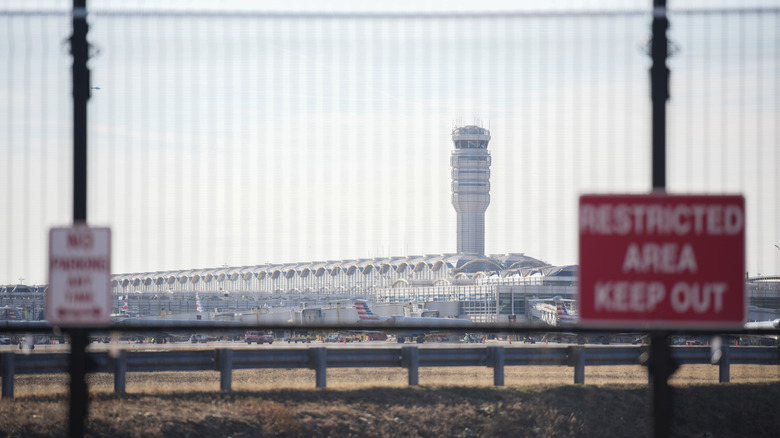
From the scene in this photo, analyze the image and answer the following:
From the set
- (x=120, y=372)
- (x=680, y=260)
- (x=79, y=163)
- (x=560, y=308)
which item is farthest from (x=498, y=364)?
(x=560, y=308)

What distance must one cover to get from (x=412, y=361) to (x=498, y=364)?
154 cm

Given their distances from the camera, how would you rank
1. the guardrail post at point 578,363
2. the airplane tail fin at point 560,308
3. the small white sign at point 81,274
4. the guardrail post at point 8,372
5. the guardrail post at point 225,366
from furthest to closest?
the airplane tail fin at point 560,308 < the guardrail post at point 578,363 < the guardrail post at point 225,366 < the guardrail post at point 8,372 < the small white sign at point 81,274

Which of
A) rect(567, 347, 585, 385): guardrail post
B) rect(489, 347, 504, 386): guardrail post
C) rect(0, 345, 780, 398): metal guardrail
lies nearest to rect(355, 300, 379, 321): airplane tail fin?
rect(0, 345, 780, 398): metal guardrail

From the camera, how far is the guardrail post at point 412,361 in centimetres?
1302

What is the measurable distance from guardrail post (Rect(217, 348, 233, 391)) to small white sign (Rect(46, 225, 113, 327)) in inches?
190

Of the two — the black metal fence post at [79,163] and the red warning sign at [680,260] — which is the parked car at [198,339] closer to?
the black metal fence post at [79,163]

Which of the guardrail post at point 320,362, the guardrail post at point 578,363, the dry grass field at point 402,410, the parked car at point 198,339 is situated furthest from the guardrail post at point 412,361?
the parked car at point 198,339

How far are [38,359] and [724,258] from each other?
32.7 feet

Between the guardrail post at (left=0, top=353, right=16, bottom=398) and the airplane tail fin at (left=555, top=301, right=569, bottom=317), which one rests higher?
the guardrail post at (left=0, top=353, right=16, bottom=398)

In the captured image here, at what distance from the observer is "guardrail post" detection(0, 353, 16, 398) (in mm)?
11373

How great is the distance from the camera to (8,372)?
11.5 metres

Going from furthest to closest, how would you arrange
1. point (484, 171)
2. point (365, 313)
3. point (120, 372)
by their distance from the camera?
point (365, 313) → point (484, 171) → point (120, 372)

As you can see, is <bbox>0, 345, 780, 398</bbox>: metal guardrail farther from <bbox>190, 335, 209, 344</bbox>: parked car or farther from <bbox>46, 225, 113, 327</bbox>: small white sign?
<bbox>190, 335, 209, 344</bbox>: parked car

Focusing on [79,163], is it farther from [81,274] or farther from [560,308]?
[560,308]
